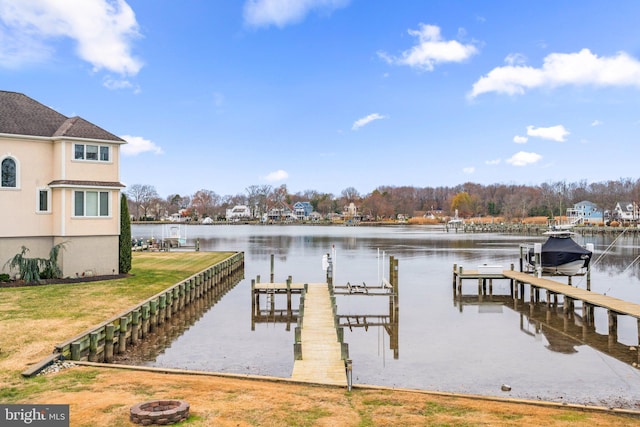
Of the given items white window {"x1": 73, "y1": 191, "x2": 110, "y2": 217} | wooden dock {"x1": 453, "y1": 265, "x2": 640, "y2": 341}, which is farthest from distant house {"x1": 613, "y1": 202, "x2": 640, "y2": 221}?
white window {"x1": 73, "y1": 191, "x2": 110, "y2": 217}

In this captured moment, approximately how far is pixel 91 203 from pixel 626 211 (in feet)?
489

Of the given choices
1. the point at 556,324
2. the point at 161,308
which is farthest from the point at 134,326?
the point at 556,324

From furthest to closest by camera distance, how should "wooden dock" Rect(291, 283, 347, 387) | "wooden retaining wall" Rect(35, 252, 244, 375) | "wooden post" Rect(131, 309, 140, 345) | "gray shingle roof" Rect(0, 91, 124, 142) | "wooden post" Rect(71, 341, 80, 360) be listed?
"gray shingle roof" Rect(0, 91, 124, 142) < "wooden post" Rect(131, 309, 140, 345) < "wooden retaining wall" Rect(35, 252, 244, 375) < "wooden post" Rect(71, 341, 80, 360) < "wooden dock" Rect(291, 283, 347, 387)

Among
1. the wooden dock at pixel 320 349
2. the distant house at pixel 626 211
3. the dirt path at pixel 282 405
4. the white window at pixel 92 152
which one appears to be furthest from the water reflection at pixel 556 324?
the distant house at pixel 626 211

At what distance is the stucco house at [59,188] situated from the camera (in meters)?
25.3

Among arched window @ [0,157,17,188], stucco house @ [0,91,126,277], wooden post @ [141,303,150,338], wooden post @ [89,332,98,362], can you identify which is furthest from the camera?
stucco house @ [0,91,126,277]

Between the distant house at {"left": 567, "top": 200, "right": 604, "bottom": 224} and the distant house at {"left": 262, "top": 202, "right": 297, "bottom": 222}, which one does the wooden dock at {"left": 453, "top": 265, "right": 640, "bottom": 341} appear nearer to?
the distant house at {"left": 567, "top": 200, "right": 604, "bottom": 224}

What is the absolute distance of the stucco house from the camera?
25344 millimetres

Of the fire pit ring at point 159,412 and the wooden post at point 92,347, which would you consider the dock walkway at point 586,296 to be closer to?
the fire pit ring at point 159,412

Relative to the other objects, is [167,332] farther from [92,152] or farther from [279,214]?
[279,214]

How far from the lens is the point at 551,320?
24.1 metres

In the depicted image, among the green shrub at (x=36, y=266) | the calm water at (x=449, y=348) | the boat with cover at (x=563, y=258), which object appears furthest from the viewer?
the boat with cover at (x=563, y=258)

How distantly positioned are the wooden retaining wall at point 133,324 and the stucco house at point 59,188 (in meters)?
4.95

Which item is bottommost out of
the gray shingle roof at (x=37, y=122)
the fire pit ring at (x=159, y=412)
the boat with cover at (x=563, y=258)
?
the fire pit ring at (x=159, y=412)
